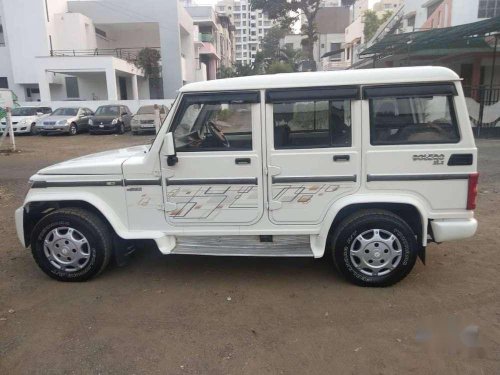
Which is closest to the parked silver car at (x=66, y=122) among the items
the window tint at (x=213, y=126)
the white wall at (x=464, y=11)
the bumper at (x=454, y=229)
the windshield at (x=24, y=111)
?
the windshield at (x=24, y=111)

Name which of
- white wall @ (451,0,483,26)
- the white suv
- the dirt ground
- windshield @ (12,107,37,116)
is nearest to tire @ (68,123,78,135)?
windshield @ (12,107,37,116)

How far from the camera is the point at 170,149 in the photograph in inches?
164

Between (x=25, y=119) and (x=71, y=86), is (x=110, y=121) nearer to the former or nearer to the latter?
(x=25, y=119)

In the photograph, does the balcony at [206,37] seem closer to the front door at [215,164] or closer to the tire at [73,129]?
the tire at [73,129]

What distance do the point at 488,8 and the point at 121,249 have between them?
21.8m

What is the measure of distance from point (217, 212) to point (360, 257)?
56.1 inches

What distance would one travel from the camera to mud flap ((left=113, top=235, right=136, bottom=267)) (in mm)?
4645

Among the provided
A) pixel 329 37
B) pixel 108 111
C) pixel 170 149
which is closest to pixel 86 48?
pixel 108 111

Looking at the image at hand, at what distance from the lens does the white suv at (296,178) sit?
414 cm

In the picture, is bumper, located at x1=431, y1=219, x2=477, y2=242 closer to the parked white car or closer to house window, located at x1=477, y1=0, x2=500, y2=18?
house window, located at x1=477, y1=0, x2=500, y2=18

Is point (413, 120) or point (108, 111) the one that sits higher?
point (413, 120)

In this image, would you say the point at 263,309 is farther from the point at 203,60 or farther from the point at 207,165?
the point at 203,60

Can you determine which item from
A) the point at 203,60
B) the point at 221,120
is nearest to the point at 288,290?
the point at 221,120

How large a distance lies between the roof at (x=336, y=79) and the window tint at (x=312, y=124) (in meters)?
0.18
